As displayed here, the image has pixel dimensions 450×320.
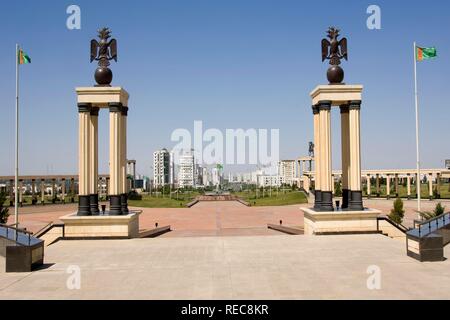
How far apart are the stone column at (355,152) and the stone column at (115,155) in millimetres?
14027

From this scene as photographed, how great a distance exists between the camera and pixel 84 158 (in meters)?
23.0

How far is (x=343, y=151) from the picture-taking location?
24.8 meters

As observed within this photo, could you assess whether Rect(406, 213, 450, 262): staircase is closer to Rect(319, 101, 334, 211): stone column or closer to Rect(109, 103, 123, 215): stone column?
Rect(319, 101, 334, 211): stone column

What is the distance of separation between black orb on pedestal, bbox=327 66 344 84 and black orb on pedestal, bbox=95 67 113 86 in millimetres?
13544

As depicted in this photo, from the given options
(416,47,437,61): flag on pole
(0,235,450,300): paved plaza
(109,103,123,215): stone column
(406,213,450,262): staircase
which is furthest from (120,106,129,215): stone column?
(416,47,437,61): flag on pole

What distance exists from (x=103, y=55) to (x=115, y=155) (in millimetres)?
6359

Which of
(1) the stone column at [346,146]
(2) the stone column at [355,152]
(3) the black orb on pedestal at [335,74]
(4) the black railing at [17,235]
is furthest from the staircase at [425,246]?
(4) the black railing at [17,235]

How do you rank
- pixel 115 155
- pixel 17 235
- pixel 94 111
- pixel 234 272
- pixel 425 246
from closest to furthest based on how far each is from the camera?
pixel 234 272 < pixel 425 246 < pixel 17 235 < pixel 115 155 < pixel 94 111

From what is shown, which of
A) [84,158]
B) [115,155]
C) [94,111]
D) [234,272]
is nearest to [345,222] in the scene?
[234,272]

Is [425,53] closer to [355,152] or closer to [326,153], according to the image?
[355,152]

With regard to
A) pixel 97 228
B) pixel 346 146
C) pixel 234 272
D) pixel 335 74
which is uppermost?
pixel 335 74

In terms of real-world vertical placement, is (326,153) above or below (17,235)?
above
